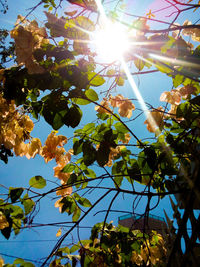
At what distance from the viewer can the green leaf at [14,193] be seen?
0.89m

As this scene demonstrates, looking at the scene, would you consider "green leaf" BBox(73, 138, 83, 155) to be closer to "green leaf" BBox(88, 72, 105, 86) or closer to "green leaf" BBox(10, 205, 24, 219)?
"green leaf" BBox(88, 72, 105, 86)

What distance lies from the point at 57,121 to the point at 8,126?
0.42 meters

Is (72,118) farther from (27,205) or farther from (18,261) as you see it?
(18,261)

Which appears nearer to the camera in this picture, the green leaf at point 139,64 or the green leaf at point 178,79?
the green leaf at point 178,79

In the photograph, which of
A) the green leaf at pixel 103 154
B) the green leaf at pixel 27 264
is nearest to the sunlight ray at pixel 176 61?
the green leaf at pixel 103 154

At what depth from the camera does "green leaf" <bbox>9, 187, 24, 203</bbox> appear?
0.89 meters

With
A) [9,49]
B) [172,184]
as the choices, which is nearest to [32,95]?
[172,184]

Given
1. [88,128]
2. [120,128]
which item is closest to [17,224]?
[88,128]

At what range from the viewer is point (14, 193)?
90 cm

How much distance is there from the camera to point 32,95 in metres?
0.98

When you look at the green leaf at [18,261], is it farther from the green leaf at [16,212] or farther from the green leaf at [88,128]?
the green leaf at [88,128]

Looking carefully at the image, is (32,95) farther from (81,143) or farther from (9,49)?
(9,49)

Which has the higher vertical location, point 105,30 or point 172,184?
point 105,30

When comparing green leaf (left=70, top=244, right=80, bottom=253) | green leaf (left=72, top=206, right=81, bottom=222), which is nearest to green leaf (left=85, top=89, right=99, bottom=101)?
green leaf (left=72, top=206, right=81, bottom=222)
